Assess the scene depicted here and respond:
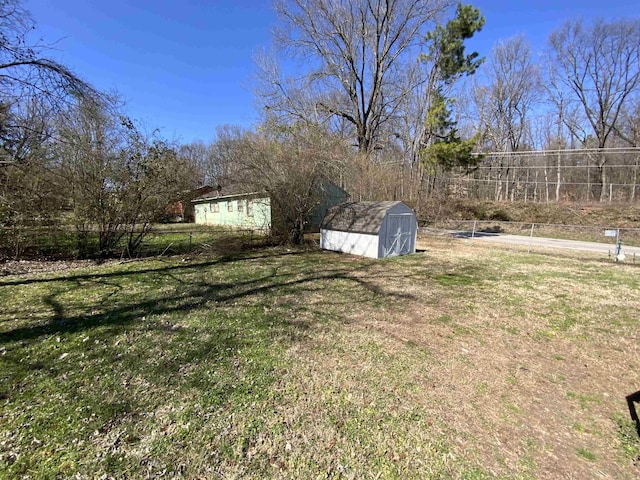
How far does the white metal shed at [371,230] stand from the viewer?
35.6 feet

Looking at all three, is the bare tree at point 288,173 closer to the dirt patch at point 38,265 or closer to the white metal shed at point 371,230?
the white metal shed at point 371,230

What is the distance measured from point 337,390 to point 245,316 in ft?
8.03

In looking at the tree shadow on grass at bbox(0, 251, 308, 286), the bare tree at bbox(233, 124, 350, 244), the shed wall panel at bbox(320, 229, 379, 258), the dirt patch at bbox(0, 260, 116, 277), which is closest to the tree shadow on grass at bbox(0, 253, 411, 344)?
the tree shadow on grass at bbox(0, 251, 308, 286)

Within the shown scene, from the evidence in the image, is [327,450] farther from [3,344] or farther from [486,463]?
[3,344]

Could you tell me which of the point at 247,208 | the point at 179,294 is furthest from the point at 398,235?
the point at 247,208

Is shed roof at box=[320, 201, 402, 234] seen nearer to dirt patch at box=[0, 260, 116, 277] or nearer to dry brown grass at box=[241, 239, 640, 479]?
dry brown grass at box=[241, 239, 640, 479]

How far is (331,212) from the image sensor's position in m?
13.3

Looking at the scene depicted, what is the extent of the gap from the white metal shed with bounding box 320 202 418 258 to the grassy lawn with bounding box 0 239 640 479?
4.39 m

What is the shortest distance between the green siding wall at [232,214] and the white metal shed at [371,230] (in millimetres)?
3223

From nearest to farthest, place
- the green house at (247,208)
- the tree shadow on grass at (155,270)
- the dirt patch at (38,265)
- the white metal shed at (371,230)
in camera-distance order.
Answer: the tree shadow on grass at (155,270)
the dirt patch at (38,265)
the white metal shed at (371,230)
the green house at (247,208)

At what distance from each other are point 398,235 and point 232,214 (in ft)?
48.3

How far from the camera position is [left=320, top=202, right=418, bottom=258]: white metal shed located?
1087cm

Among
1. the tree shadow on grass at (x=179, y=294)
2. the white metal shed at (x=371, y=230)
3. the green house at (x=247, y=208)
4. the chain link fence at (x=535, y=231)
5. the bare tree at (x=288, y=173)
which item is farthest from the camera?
the chain link fence at (x=535, y=231)

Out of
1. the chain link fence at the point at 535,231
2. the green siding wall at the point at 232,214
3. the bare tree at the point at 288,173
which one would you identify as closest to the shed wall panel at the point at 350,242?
the bare tree at the point at 288,173
